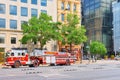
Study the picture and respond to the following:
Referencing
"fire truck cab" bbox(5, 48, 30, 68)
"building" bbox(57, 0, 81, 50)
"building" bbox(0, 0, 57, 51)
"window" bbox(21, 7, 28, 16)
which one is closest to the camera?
"fire truck cab" bbox(5, 48, 30, 68)

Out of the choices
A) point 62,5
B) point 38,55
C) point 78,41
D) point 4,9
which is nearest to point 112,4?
point 62,5

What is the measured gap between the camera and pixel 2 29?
5931 cm

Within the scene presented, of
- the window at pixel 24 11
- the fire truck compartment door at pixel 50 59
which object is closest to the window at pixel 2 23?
the window at pixel 24 11

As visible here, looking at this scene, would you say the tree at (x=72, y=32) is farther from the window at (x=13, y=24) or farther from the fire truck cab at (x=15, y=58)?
the fire truck cab at (x=15, y=58)

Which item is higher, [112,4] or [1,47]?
[112,4]

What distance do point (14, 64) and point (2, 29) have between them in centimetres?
2073

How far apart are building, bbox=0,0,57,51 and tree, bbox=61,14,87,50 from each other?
661cm

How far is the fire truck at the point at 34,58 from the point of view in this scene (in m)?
40.1

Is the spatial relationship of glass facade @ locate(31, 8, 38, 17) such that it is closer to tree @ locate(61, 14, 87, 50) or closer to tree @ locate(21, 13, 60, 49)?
tree @ locate(61, 14, 87, 50)

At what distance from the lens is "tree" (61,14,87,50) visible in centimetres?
6266

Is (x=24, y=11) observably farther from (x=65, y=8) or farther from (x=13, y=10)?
(x=65, y=8)

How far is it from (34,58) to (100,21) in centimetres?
6783

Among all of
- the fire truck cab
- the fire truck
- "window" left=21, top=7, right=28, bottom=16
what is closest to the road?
the fire truck cab

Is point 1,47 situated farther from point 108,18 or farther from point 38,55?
point 108,18
